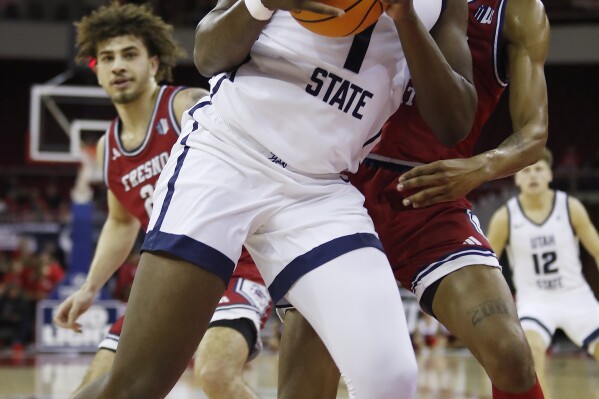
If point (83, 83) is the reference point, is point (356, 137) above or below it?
above

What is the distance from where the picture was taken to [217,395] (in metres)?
3.93

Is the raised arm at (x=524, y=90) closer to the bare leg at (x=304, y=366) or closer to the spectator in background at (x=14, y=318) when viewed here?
the bare leg at (x=304, y=366)

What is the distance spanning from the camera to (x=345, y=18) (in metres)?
2.48

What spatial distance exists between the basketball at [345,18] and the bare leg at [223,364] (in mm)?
1892

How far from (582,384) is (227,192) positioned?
6.97m

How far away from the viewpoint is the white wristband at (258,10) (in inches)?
99.6

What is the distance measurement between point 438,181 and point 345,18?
0.57 meters

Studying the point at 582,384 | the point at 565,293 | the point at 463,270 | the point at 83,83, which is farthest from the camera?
the point at 83,83

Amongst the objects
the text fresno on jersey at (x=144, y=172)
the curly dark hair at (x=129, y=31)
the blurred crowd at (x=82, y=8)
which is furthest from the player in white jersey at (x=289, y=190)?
the blurred crowd at (x=82, y=8)

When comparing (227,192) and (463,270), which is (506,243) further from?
(227,192)

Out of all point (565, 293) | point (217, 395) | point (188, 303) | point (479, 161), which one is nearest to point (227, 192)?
point (188, 303)

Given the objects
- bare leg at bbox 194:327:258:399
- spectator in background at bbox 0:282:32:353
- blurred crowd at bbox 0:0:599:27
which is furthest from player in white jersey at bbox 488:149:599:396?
blurred crowd at bbox 0:0:599:27

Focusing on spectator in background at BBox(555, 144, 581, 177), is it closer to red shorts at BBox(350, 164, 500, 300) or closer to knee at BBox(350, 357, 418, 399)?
red shorts at BBox(350, 164, 500, 300)

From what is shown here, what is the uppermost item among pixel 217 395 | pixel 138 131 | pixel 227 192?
pixel 227 192
